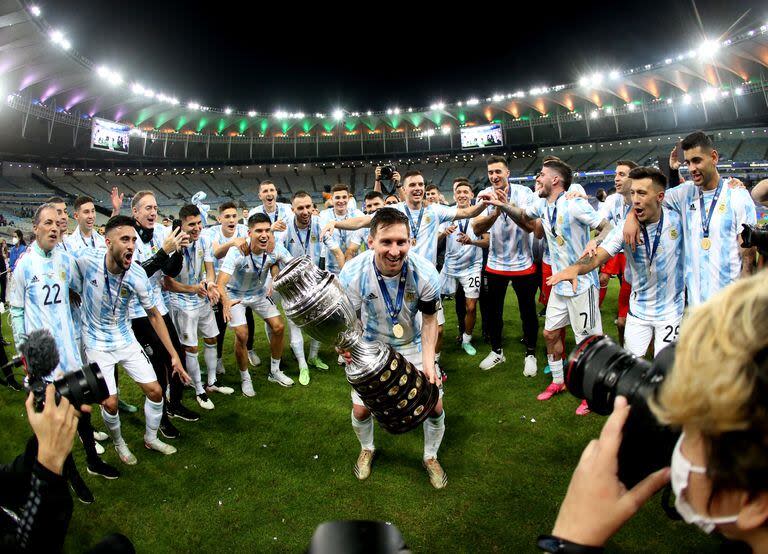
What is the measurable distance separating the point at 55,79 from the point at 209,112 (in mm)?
14718

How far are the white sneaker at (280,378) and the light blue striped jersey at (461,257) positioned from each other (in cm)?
313

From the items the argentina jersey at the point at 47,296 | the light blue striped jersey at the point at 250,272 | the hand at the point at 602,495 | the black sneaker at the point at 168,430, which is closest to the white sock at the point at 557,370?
the light blue striped jersey at the point at 250,272

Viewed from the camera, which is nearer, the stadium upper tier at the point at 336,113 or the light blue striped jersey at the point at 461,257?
the light blue striped jersey at the point at 461,257

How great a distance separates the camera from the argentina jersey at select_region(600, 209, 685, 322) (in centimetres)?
409

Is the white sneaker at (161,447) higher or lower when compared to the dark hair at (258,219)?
lower

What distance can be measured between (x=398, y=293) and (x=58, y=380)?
2.40m

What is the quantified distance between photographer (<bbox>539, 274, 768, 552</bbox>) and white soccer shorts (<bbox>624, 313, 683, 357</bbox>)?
3.66m

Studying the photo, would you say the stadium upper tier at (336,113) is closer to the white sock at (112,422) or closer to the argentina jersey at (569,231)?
the white sock at (112,422)

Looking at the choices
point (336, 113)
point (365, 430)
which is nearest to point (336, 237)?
point (365, 430)

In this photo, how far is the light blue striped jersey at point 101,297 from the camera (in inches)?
175

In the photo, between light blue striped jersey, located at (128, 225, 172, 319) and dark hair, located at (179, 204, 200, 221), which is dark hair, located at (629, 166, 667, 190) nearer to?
light blue striped jersey, located at (128, 225, 172, 319)

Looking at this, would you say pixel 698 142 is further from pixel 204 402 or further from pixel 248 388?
pixel 204 402

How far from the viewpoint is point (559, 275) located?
3873mm

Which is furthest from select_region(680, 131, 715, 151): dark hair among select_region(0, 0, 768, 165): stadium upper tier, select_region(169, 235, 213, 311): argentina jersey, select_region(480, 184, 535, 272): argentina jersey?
select_region(0, 0, 768, 165): stadium upper tier
